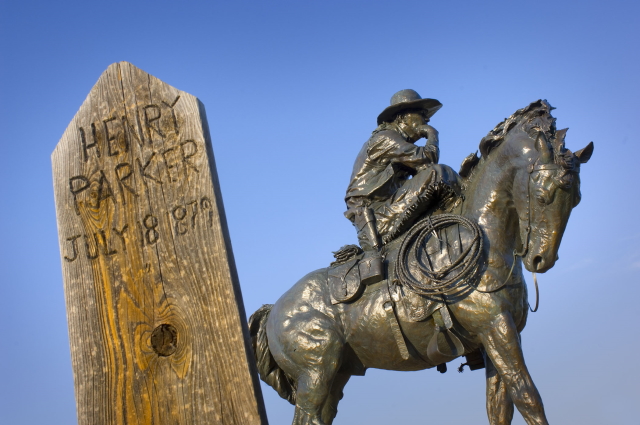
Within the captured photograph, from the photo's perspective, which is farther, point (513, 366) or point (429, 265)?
point (429, 265)

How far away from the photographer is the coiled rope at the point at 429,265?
510 centimetres

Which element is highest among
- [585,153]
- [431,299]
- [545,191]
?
[585,153]

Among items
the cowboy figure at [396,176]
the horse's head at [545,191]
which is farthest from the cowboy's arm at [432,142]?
the horse's head at [545,191]

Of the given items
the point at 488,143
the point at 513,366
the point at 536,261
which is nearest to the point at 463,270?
the point at 536,261

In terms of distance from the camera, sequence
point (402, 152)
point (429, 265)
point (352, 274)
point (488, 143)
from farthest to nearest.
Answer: point (402, 152) < point (352, 274) < point (488, 143) < point (429, 265)

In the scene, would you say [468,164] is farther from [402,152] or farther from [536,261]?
[536,261]

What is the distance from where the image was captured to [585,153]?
4.95 meters

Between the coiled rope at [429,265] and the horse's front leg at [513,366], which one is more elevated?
the coiled rope at [429,265]

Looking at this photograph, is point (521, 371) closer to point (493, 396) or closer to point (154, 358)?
point (493, 396)

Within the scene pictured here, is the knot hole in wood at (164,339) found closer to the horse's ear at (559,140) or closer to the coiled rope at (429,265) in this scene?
the coiled rope at (429,265)

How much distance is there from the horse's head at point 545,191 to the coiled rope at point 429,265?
39 centimetres

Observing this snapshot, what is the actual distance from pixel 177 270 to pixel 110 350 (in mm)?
331

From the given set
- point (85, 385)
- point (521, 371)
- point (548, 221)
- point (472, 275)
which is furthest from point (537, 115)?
point (85, 385)

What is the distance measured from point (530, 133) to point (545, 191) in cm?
52
